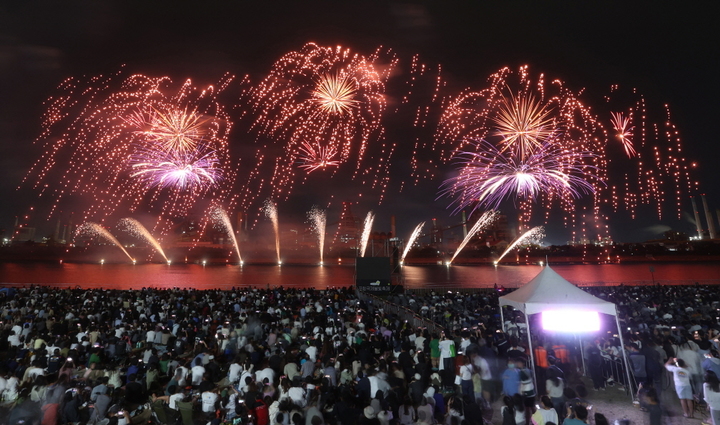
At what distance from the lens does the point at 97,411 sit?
Answer: 6.06m

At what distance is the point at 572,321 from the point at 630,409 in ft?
6.59

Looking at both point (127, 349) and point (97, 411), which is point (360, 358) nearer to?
point (97, 411)

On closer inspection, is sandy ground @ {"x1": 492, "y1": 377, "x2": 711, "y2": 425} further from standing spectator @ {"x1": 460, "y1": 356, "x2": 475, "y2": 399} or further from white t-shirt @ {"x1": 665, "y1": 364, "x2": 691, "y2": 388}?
standing spectator @ {"x1": 460, "y1": 356, "x2": 475, "y2": 399}

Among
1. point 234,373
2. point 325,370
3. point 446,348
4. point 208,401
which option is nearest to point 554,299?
point 446,348

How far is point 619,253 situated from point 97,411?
127 m

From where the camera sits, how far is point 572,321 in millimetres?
8641

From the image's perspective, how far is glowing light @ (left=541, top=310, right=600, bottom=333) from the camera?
848cm

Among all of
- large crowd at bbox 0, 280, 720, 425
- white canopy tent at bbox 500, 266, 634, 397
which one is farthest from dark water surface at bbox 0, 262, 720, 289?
large crowd at bbox 0, 280, 720, 425

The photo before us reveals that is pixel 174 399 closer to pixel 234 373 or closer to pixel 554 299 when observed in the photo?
pixel 234 373

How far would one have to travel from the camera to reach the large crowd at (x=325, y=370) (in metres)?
5.52

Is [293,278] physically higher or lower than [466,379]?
higher

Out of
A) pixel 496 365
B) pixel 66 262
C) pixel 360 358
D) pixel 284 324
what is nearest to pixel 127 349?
pixel 284 324

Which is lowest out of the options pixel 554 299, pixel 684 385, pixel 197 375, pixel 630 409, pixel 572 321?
pixel 630 409

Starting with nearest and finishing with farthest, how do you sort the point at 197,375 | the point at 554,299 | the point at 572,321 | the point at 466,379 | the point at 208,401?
the point at 208,401 < the point at 466,379 < the point at 197,375 < the point at 572,321 < the point at 554,299
